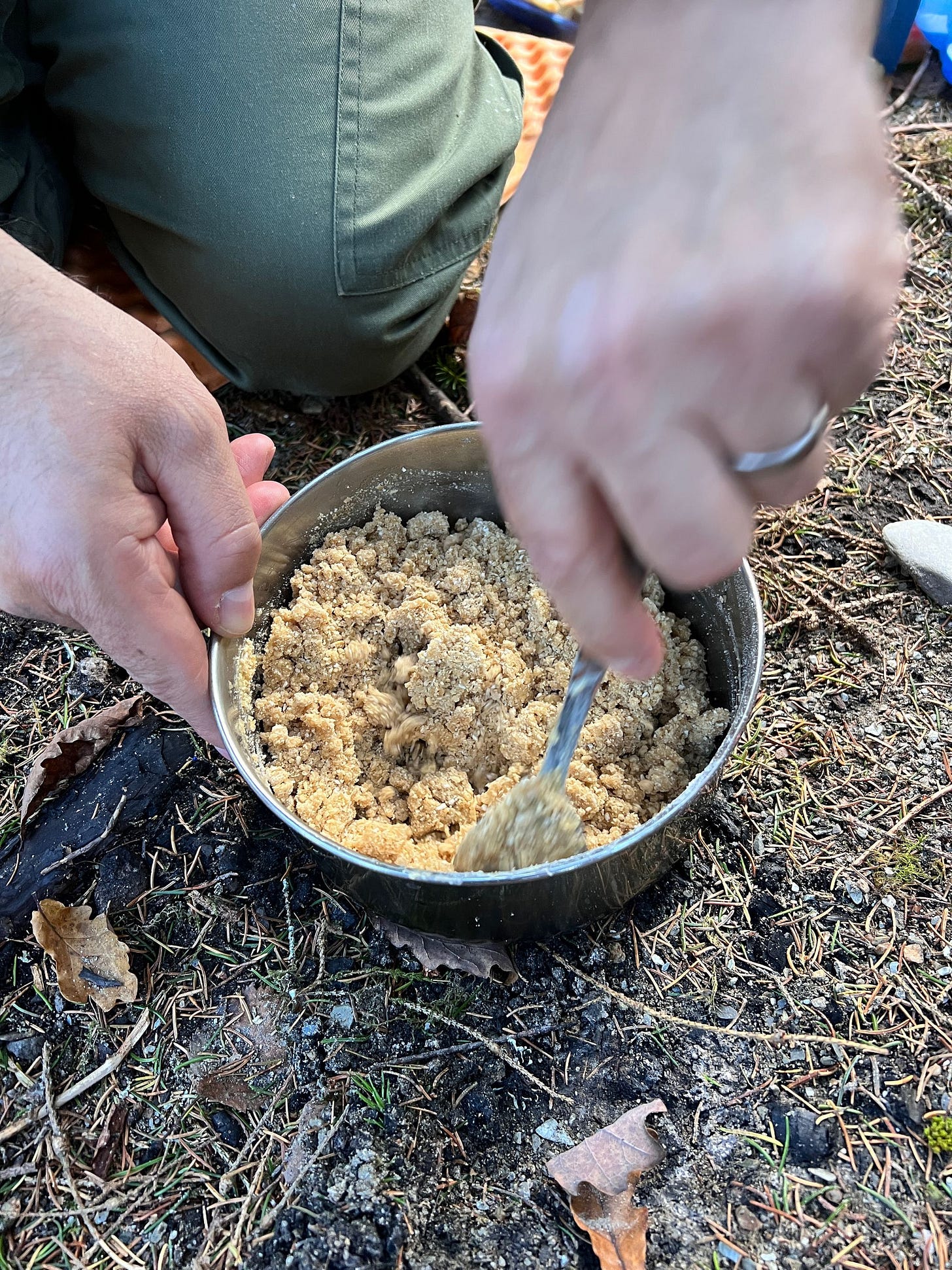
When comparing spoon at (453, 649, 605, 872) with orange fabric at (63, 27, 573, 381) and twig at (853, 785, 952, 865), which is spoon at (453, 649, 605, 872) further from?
orange fabric at (63, 27, 573, 381)

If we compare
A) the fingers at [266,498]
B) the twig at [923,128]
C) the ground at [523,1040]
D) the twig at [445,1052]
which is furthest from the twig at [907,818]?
the twig at [923,128]

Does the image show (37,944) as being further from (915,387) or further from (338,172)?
(915,387)

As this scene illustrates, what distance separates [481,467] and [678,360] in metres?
1.47

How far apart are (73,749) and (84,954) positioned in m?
0.46

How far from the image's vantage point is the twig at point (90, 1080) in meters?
1.66

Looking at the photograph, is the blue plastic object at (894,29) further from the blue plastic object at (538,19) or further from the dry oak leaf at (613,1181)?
the dry oak leaf at (613,1181)

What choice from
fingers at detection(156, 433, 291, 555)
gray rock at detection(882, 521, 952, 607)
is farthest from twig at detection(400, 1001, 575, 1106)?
gray rock at detection(882, 521, 952, 607)

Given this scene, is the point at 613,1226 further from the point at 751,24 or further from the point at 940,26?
the point at 940,26

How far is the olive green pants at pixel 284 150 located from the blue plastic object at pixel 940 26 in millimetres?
1926

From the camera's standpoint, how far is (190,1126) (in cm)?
165

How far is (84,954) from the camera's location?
1.83 meters

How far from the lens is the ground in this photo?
151cm

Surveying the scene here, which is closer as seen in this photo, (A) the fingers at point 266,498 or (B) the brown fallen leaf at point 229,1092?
(B) the brown fallen leaf at point 229,1092

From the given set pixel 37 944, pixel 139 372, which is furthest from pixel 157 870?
pixel 139 372
